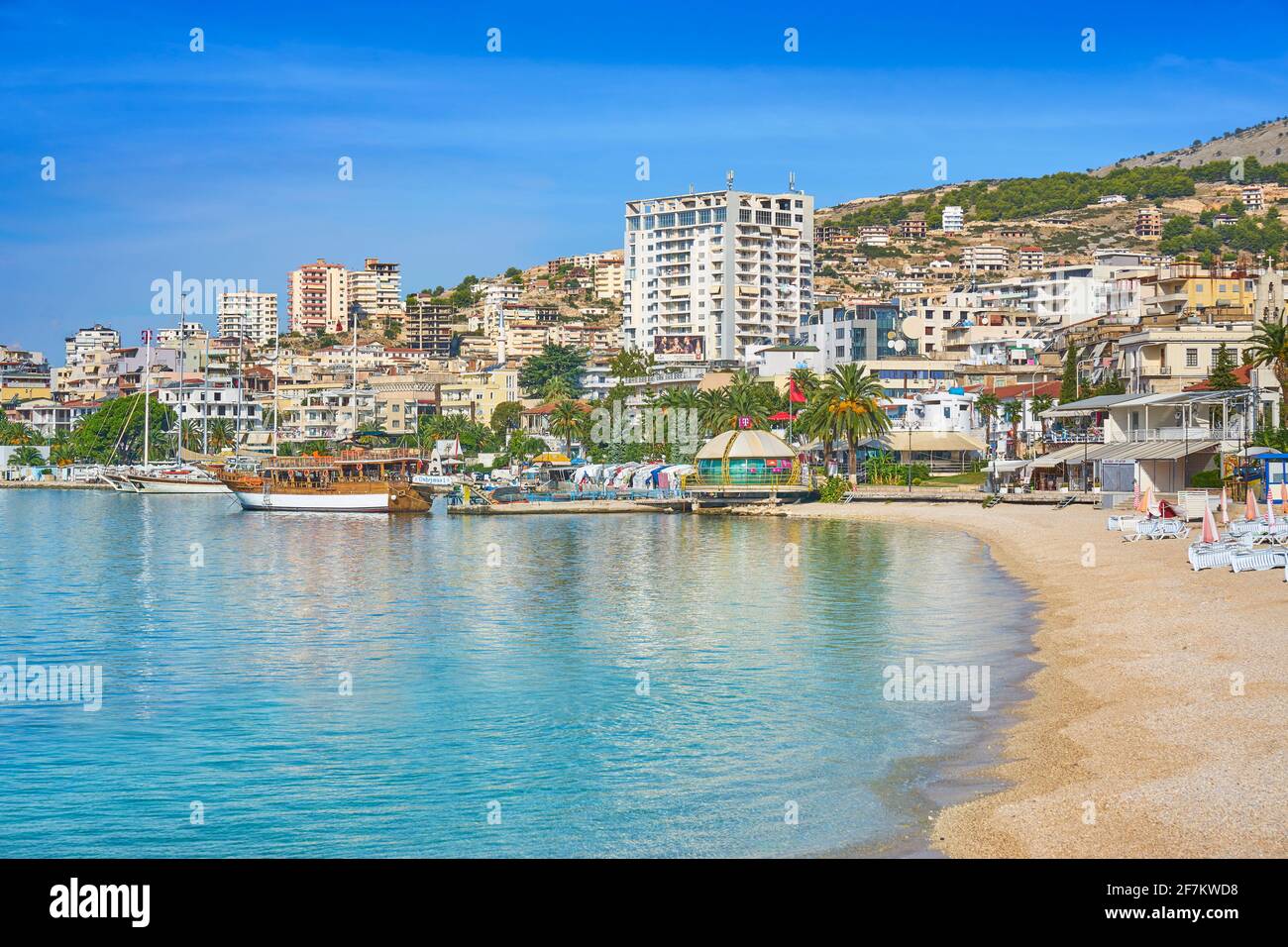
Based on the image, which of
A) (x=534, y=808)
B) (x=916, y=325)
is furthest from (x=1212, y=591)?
(x=916, y=325)

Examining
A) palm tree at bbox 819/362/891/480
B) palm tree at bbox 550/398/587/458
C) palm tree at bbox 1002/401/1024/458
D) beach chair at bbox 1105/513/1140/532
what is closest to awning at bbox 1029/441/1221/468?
palm tree at bbox 819/362/891/480

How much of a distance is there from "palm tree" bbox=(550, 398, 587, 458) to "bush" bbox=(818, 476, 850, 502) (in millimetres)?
50317

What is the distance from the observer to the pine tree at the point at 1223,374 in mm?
73250

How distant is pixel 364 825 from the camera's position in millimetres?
17719

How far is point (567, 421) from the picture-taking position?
5472 inches

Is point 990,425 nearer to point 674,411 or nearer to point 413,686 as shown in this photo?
point 674,411

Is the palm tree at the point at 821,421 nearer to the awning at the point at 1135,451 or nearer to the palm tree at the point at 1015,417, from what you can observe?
the palm tree at the point at 1015,417

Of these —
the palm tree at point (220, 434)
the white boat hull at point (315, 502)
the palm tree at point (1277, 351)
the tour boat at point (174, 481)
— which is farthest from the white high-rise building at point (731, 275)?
the palm tree at point (1277, 351)

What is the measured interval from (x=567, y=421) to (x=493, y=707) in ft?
374

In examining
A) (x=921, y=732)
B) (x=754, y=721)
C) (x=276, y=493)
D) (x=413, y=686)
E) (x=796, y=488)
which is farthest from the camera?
(x=276, y=493)

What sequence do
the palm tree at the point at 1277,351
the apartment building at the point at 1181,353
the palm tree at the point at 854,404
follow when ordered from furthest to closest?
the palm tree at the point at 854,404 < the apartment building at the point at 1181,353 < the palm tree at the point at 1277,351

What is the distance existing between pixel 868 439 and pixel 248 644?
80133mm

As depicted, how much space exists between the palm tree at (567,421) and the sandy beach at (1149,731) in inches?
4095

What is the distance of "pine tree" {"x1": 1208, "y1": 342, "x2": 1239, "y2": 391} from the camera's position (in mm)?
73250
